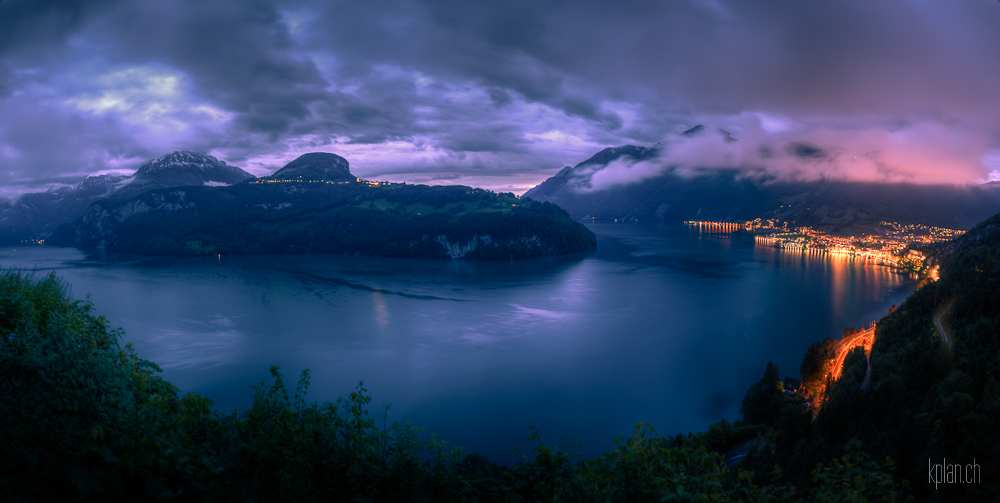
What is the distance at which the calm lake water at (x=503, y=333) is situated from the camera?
19.8m

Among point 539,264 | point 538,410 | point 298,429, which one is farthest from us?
point 539,264

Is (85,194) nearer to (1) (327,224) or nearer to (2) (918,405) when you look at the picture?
(1) (327,224)

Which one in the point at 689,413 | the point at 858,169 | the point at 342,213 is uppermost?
the point at 858,169

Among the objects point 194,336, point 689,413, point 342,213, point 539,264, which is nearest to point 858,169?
point 539,264

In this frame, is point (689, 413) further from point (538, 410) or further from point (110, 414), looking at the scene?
point (110, 414)

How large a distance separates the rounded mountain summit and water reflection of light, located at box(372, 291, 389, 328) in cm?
10604

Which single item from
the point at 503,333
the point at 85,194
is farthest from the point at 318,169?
the point at 503,333

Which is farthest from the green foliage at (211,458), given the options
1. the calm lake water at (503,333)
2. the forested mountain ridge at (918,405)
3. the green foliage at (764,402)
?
the green foliage at (764,402)

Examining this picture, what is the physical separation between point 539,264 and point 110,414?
6370 centimetres

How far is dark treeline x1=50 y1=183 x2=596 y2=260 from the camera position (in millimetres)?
76562

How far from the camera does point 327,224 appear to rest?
90.6 m

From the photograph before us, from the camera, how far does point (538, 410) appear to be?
19.2m

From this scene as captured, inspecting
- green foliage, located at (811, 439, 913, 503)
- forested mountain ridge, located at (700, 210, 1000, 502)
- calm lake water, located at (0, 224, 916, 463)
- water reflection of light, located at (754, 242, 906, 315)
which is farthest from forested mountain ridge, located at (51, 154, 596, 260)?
green foliage, located at (811, 439, 913, 503)

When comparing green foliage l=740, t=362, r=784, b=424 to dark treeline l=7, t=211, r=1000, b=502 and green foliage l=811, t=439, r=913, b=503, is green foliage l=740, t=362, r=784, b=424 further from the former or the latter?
green foliage l=811, t=439, r=913, b=503
